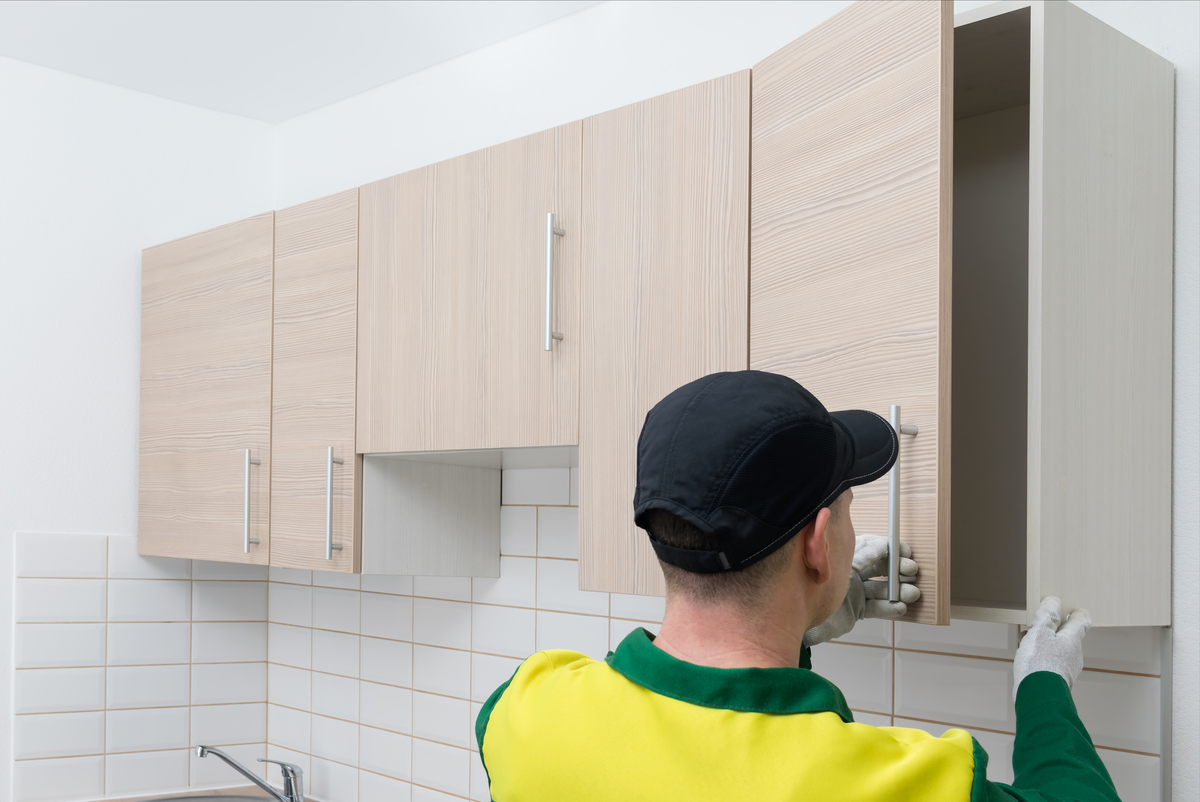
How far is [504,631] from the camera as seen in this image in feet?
7.55

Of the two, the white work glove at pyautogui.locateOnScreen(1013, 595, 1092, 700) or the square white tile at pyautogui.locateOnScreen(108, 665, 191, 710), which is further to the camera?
the square white tile at pyautogui.locateOnScreen(108, 665, 191, 710)

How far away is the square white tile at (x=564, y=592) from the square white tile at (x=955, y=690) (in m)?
0.65

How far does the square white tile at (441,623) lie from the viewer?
2389mm

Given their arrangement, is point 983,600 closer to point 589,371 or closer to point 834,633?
point 834,633

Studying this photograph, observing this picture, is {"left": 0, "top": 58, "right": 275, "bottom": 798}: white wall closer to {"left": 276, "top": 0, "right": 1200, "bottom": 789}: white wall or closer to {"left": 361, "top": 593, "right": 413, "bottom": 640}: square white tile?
{"left": 276, "top": 0, "right": 1200, "bottom": 789}: white wall

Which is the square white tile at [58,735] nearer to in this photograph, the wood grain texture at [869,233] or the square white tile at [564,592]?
the square white tile at [564,592]

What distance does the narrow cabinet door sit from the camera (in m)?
2.08

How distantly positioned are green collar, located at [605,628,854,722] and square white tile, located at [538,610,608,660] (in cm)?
121

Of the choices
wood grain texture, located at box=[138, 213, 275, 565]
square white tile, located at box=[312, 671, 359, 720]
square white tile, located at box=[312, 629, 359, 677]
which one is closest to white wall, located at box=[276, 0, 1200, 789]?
wood grain texture, located at box=[138, 213, 275, 565]

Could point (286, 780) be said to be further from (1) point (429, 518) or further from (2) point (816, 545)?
(2) point (816, 545)

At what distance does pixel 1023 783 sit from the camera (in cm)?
102

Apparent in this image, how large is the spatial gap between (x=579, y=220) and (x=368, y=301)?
549mm

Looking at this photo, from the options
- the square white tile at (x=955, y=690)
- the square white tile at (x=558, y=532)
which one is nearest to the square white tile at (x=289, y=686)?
the square white tile at (x=558, y=532)

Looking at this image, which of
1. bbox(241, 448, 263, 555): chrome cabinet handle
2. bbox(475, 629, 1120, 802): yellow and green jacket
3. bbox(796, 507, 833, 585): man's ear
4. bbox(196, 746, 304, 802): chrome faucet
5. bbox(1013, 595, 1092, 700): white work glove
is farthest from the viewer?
bbox(196, 746, 304, 802): chrome faucet
